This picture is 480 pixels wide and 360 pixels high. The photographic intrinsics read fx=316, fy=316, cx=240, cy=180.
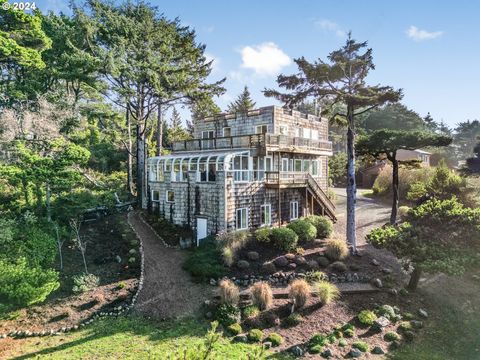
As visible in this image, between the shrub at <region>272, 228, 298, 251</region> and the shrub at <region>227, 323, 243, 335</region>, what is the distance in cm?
728

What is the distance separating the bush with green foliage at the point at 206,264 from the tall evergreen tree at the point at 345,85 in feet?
28.8

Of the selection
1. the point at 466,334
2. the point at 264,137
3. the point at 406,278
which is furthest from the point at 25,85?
the point at 466,334

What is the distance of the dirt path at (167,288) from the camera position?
48.3 ft

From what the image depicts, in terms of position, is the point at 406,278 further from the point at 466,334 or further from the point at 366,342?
the point at 366,342

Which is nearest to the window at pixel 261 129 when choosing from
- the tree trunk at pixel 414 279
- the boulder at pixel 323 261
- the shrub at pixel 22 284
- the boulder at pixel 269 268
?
the boulder at pixel 323 261

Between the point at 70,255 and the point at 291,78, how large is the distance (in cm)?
1789

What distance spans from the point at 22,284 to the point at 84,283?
3.12 meters

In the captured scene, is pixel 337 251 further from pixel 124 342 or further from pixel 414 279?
pixel 124 342

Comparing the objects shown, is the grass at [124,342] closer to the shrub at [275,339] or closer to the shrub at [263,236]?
the shrub at [275,339]

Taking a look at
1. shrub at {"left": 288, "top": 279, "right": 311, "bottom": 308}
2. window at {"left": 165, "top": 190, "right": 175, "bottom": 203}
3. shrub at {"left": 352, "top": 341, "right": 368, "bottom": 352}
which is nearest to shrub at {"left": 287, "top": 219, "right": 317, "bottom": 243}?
shrub at {"left": 288, "top": 279, "right": 311, "bottom": 308}

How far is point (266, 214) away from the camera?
2380 cm

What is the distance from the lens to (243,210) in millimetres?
22234

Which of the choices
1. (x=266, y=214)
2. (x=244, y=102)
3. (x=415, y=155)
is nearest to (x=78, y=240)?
(x=266, y=214)

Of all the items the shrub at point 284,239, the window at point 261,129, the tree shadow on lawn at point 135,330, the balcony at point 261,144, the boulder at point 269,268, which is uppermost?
the window at point 261,129
